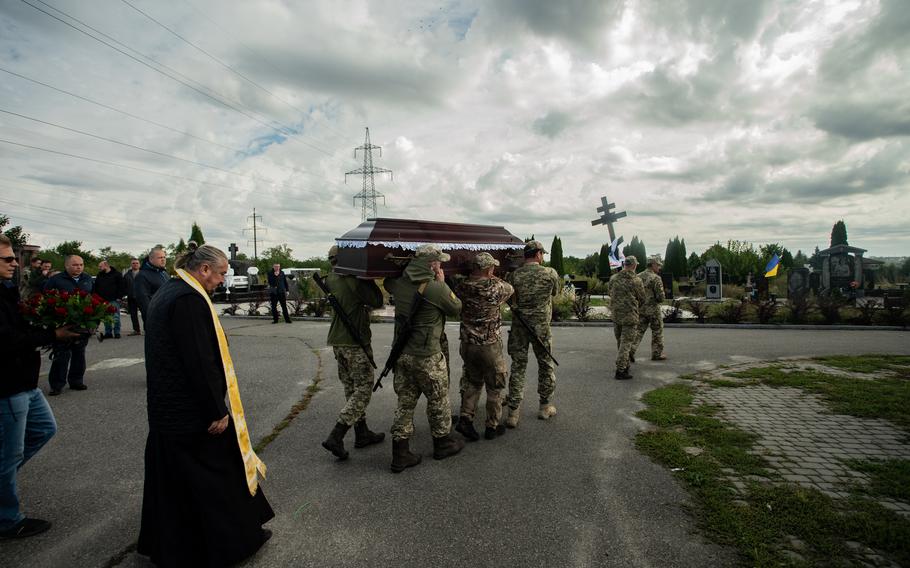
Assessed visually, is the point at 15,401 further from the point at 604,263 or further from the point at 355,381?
the point at 604,263

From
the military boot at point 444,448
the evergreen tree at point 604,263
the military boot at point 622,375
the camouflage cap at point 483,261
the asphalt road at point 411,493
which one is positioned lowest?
the asphalt road at point 411,493

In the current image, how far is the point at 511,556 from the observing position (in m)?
2.82

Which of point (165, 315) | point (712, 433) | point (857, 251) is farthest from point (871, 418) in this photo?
point (857, 251)

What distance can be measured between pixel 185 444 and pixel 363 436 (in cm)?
211

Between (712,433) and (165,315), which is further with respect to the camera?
(712,433)

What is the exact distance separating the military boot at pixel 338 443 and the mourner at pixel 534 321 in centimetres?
191

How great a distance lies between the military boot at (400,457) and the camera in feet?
13.1

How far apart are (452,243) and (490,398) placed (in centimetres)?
172

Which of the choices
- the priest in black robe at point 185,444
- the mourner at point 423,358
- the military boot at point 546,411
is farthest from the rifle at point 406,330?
the military boot at point 546,411

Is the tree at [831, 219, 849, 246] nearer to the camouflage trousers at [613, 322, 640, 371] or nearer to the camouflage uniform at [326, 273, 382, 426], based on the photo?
the camouflage trousers at [613, 322, 640, 371]

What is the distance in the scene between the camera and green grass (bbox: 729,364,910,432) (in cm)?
524

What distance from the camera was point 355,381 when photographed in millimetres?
4355

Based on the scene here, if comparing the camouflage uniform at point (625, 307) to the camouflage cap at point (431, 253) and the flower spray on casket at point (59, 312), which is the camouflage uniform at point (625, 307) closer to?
the camouflage cap at point (431, 253)

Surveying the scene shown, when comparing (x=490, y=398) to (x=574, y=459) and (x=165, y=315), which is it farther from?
(x=165, y=315)
